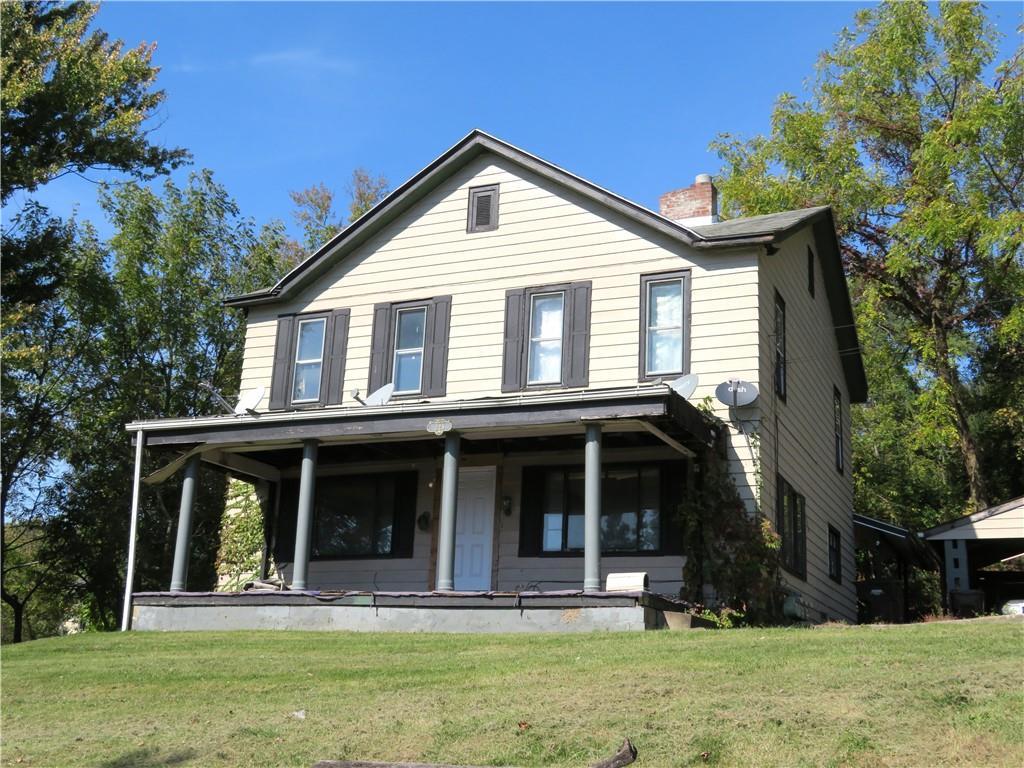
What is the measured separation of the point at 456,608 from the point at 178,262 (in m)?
18.3

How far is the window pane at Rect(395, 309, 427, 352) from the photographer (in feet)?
59.8

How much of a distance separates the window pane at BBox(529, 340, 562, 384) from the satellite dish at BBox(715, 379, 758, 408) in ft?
8.74

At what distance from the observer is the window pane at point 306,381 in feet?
61.3

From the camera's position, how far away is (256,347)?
1930 centimetres

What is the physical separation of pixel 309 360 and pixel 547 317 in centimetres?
419

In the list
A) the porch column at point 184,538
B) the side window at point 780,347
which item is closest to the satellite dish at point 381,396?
the porch column at point 184,538

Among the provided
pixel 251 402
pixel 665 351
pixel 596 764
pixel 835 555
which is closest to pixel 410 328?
pixel 251 402

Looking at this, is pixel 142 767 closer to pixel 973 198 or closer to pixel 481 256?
pixel 481 256

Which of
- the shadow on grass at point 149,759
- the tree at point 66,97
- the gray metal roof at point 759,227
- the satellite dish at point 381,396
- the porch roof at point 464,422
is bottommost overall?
the shadow on grass at point 149,759

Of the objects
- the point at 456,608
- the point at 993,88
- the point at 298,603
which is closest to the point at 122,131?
the point at 298,603

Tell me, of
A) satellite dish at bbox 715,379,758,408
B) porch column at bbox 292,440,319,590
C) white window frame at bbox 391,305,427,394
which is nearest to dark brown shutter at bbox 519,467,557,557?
white window frame at bbox 391,305,427,394

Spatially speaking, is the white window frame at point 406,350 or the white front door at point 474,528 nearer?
the white front door at point 474,528

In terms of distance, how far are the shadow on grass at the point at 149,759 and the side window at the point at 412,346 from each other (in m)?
9.52

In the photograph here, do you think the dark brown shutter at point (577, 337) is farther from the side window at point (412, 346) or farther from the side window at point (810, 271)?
the side window at point (810, 271)
